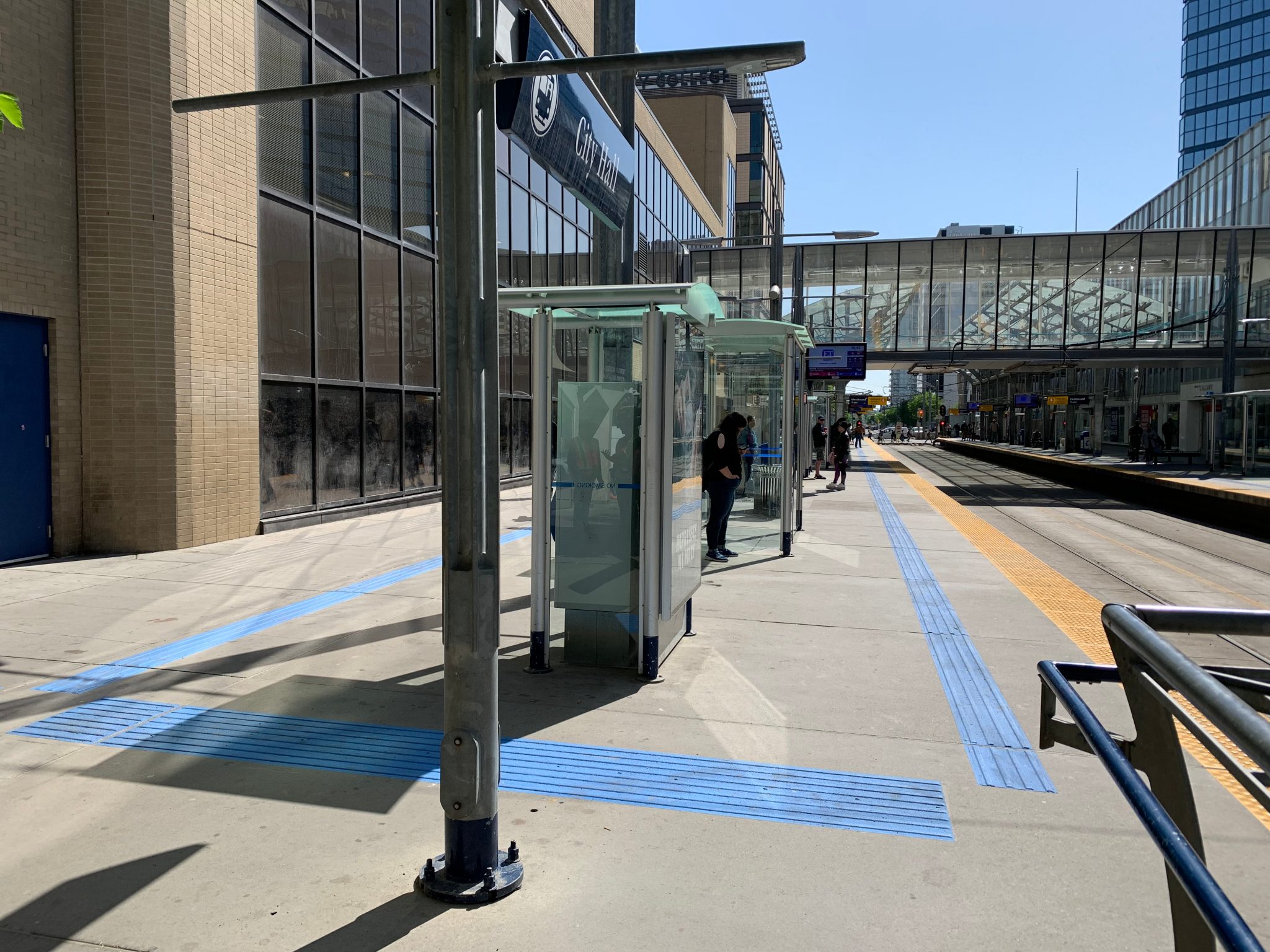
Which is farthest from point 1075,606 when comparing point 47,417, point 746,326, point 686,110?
point 686,110

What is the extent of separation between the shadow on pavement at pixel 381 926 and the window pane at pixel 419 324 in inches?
523

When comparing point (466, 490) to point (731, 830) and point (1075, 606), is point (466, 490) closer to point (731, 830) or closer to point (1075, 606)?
point (731, 830)

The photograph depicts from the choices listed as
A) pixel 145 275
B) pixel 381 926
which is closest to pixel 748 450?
pixel 145 275

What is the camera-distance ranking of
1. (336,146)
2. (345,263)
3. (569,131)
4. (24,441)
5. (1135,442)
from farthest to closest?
(1135,442) → (345,263) → (336,146) → (24,441) → (569,131)

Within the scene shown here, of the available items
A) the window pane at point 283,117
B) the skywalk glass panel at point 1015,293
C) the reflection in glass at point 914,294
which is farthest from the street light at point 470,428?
the skywalk glass panel at point 1015,293

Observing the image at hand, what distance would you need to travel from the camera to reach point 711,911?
10.5 ft

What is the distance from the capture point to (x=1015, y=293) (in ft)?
130

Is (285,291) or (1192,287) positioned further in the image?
(1192,287)

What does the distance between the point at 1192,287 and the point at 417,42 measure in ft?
116

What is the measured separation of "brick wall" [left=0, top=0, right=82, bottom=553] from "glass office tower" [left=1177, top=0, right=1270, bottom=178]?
105 m

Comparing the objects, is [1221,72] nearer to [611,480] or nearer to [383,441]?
[383,441]

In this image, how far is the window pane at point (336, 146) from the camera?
529 inches

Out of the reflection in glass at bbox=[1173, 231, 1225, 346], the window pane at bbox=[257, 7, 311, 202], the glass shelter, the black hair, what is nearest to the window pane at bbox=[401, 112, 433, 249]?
the window pane at bbox=[257, 7, 311, 202]

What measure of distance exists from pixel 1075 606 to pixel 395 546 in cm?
764
